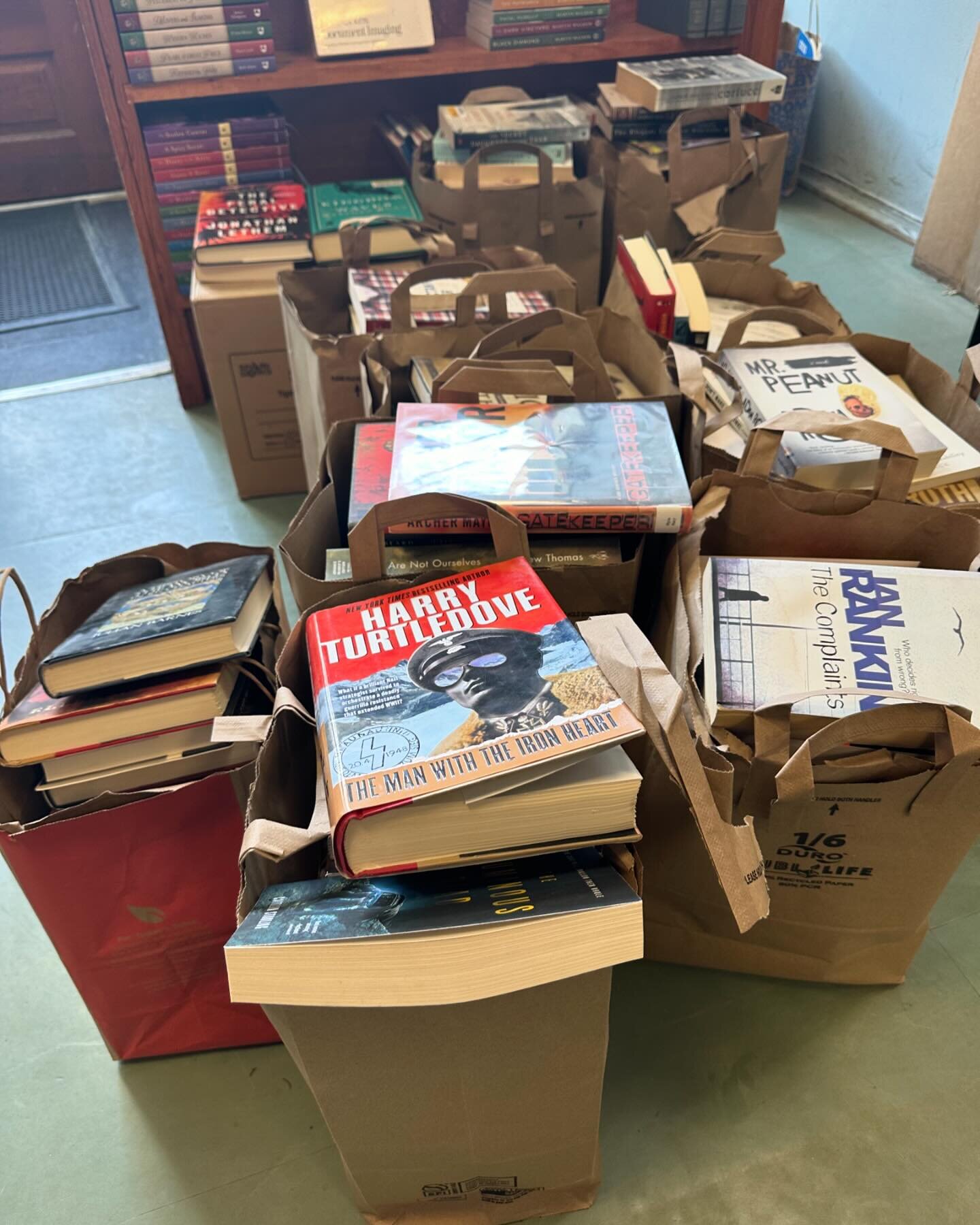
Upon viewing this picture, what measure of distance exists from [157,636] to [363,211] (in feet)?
4.62

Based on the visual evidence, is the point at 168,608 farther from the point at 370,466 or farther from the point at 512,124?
the point at 512,124

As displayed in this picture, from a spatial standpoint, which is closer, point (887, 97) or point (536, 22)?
point (536, 22)

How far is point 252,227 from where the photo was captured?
1.92 meters

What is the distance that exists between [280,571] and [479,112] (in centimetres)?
118

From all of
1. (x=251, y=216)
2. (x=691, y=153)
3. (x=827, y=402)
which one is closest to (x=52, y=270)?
(x=251, y=216)

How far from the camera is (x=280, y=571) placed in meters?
1.93

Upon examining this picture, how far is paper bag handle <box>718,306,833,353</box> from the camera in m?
1.37

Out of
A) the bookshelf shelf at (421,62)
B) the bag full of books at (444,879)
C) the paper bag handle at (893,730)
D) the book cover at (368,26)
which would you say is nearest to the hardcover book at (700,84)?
the bookshelf shelf at (421,62)

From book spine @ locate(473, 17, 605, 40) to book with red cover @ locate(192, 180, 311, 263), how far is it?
581 mm

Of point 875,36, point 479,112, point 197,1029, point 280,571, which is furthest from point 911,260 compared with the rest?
point 197,1029

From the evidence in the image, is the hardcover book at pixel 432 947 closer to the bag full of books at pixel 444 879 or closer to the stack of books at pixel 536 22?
the bag full of books at pixel 444 879

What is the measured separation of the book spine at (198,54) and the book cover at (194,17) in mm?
39

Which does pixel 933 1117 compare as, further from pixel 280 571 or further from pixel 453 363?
pixel 280 571

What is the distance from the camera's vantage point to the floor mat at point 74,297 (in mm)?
2738
